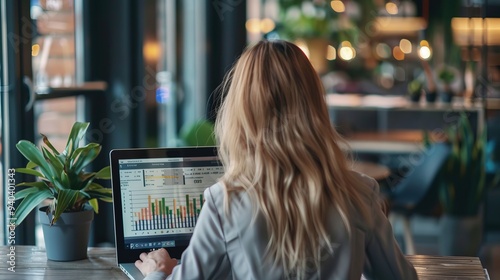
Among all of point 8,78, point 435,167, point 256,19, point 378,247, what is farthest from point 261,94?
point 256,19

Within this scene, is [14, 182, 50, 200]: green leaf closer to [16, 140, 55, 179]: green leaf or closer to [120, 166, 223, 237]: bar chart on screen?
[16, 140, 55, 179]: green leaf

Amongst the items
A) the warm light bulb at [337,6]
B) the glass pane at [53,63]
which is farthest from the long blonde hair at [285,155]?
the warm light bulb at [337,6]

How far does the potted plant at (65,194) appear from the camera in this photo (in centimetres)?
203

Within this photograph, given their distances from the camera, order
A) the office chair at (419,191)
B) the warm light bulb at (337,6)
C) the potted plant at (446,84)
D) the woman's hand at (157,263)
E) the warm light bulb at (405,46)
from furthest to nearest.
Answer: the warm light bulb at (405,46) < the warm light bulb at (337,6) < the potted plant at (446,84) < the office chair at (419,191) < the woman's hand at (157,263)

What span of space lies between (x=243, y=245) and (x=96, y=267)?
596mm

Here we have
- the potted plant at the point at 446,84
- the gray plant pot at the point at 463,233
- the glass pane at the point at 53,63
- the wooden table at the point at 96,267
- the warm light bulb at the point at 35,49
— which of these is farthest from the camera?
the potted plant at the point at 446,84

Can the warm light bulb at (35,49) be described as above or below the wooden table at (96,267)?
above

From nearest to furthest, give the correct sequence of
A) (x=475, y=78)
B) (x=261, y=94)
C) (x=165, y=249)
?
(x=261, y=94) → (x=165, y=249) → (x=475, y=78)

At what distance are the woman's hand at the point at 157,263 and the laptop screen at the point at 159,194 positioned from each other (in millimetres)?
91

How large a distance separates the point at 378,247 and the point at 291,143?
31 cm

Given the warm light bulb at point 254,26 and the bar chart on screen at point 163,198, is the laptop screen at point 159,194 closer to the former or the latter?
the bar chart on screen at point 163,198

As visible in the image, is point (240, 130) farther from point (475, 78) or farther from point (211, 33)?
point (211, 33)

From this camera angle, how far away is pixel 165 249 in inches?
77.8

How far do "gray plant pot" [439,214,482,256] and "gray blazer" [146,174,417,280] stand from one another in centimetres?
327
